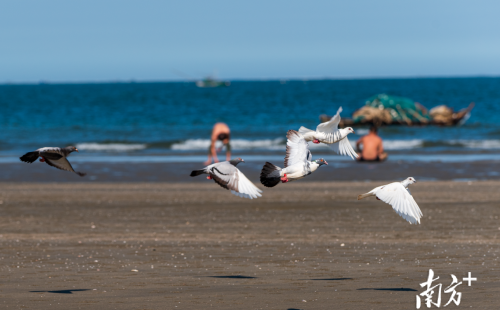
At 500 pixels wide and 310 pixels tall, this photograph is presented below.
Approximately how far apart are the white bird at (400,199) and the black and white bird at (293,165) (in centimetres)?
62

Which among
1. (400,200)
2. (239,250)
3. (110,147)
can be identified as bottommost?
(239,250)

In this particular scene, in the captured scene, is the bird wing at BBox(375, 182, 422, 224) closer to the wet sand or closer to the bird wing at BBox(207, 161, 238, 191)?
the bird wing at BBox(207, 161, 238, 191)

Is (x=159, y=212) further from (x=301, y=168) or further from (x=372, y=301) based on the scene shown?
(x=301, y=168)

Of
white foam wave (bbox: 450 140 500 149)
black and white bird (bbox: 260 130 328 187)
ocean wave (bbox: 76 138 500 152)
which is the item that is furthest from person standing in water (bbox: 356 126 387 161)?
black and white bird (bbox: 260 130 328 187)

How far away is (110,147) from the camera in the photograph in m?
37.6

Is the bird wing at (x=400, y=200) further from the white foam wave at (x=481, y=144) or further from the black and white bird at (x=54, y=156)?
the white foam wave at (x=481, y=144)

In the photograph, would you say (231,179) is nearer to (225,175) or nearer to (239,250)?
(225,175)

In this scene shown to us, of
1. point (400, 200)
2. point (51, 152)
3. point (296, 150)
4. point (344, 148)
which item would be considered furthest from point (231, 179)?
point (51, 152)

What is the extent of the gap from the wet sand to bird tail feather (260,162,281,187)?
3504 mm

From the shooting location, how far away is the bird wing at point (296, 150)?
5.21 m

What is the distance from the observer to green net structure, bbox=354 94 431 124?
4716cm

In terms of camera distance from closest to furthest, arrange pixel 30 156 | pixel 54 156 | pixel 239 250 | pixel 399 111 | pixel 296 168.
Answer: pixel 296 168 < pixel 30 156 < pixel 54 156 < pixel 239 250 < pixel 399 111

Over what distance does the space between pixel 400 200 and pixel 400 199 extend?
0.01 metres

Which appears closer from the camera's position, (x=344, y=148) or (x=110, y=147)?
(x=344, y=148)
